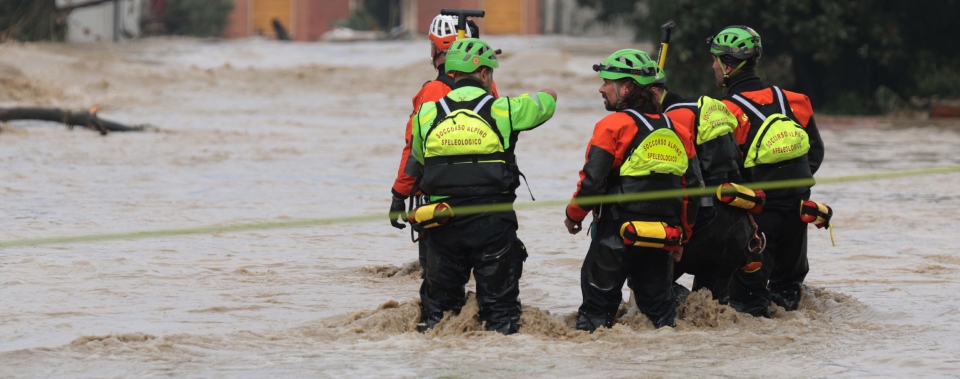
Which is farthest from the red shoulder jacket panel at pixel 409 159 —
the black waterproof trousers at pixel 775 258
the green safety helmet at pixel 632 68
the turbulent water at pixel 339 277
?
the black waterproof trousers at pixel 775 258

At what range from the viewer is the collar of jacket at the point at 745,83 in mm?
7129

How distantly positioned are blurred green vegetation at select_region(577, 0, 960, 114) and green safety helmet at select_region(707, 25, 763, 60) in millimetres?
16368

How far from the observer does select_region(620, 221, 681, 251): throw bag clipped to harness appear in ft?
20.7

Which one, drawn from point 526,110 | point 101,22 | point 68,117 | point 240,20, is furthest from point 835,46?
point 240,20

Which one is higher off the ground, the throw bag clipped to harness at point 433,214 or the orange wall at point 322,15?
the throw bag clipped to harness at point 433,214

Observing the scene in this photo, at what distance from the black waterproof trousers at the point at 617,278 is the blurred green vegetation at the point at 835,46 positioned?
56.2 ft

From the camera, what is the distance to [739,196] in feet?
22.1

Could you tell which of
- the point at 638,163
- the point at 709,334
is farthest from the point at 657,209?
the point at 709,334

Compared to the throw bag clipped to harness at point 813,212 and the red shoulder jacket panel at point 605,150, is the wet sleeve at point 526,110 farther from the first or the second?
the throw bag clipped to harness at point 813,212

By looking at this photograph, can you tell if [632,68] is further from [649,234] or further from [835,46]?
[835,46]

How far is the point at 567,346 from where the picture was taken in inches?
250

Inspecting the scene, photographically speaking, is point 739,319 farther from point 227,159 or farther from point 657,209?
point 227,159

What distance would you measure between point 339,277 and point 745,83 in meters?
2.92

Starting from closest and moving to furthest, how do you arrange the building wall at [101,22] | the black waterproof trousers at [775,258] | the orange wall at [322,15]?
1. the black waterproof trousers at [775,258]
2. the building wall at [101,22]
3. the orange wall at [322,15]
